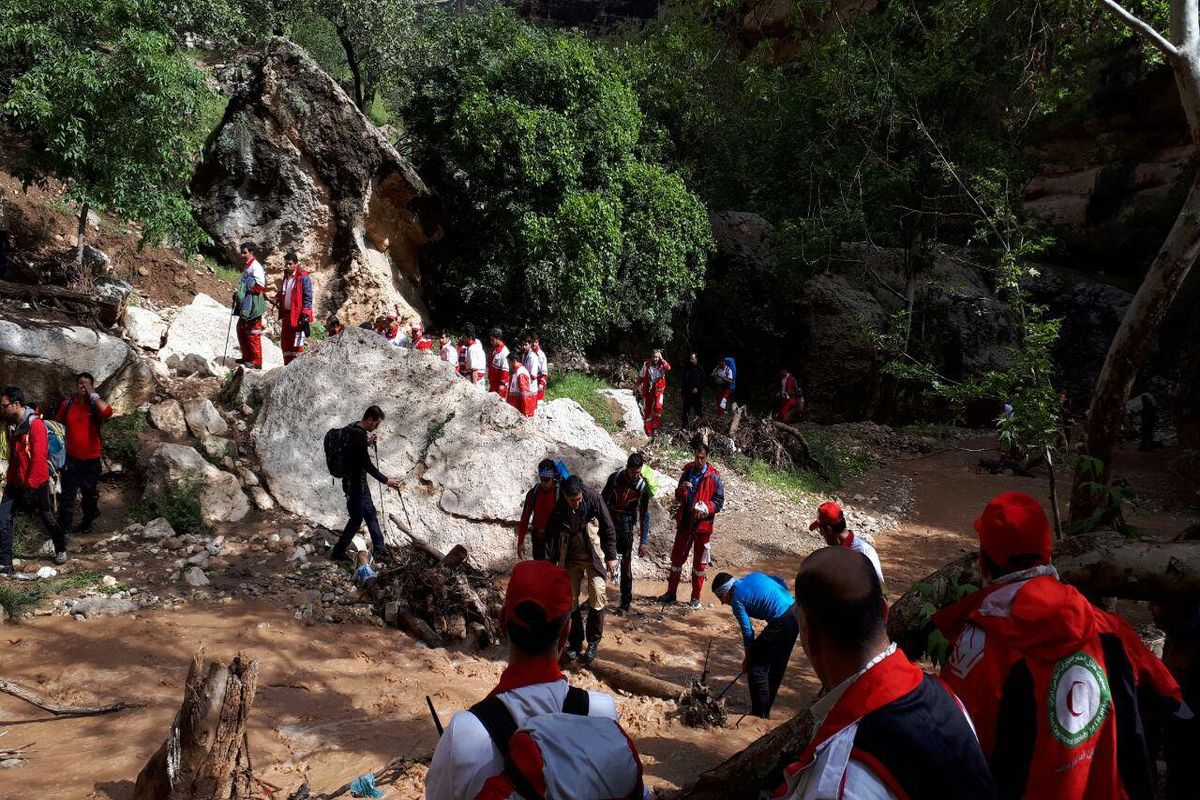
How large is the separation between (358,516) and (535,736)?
5948mm

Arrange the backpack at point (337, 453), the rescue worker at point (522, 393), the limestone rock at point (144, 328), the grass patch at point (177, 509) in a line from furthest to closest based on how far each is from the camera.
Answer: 1. the rescue worker at point (522, 393)
2. the limestone rock at point (144, 328)
3. the grass patch at point (177, 509)
4. the backpack at point (337, 453)

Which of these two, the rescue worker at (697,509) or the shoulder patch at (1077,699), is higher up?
the shoulder patch at (1077,699)

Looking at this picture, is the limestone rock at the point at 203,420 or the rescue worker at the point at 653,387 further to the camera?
the rescue worker at the point at 653,387

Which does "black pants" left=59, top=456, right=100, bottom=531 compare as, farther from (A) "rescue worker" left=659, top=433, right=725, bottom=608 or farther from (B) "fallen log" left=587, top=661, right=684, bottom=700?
(A) "rescue worker" left=659, top=433, right=725, bottom=608

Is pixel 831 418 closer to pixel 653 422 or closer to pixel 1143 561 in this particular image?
pixel 653 422

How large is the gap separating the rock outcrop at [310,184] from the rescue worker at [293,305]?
534cm

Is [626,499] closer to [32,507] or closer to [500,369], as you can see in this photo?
[32,507]

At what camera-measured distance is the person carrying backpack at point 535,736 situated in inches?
68.9

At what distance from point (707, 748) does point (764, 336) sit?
17721mm

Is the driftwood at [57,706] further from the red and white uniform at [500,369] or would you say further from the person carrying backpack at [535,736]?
the red and white uniform at [500,369]

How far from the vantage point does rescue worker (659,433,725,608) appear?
784 cm

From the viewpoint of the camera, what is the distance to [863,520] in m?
12.8

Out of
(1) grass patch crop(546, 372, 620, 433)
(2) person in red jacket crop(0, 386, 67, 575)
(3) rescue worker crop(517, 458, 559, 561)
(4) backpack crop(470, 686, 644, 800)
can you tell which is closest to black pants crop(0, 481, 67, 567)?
(2) person in red jacket crop(0, 386, 67, 575)

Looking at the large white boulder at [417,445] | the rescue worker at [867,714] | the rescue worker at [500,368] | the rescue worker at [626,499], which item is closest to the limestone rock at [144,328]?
the large white boulder at [417,445]
